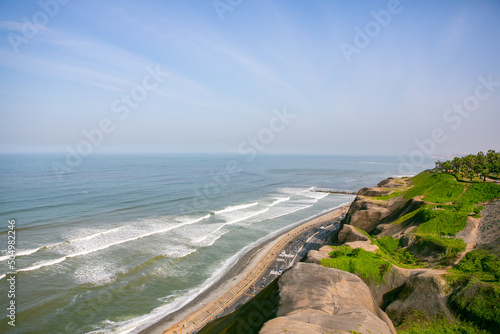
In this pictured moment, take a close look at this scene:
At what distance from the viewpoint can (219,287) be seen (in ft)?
110

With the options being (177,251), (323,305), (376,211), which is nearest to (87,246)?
(177,251)

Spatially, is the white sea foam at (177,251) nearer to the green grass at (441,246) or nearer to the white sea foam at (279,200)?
the green grass at (441,246)

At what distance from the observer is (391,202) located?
48.3 meters

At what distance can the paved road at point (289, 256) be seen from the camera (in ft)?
101

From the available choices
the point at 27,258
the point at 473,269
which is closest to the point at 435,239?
the point at 473,269

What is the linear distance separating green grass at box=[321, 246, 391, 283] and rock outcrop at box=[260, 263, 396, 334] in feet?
14.1

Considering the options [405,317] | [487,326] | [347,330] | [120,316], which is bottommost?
[120,316]

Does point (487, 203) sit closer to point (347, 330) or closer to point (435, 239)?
point (435, 239)

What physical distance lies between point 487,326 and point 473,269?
7265 mm

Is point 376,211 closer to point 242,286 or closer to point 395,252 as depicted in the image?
point 395,252

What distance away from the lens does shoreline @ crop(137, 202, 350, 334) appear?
26297mm

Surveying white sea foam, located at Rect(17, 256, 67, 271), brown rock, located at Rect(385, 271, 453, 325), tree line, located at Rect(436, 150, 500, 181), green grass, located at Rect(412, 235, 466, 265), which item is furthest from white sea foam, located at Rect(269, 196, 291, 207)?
brown rock, located at Rect(385, 271, 453, 325)

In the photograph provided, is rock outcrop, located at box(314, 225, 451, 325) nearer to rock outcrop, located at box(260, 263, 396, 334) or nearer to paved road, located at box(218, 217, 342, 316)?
rock outcrop, located at box(260, 263, 396, 334)

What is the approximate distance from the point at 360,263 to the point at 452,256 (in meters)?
9.22
